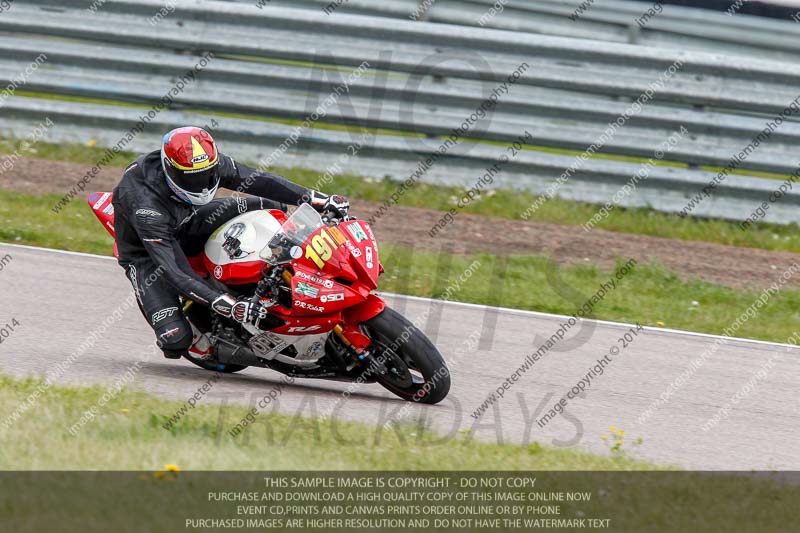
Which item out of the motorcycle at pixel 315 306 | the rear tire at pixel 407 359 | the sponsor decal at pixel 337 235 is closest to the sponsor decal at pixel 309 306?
the motorcycle at pixel 315 306

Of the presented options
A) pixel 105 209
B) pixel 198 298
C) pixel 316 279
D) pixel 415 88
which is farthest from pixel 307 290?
pixel 415 88

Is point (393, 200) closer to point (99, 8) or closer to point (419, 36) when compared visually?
point (419, 36)

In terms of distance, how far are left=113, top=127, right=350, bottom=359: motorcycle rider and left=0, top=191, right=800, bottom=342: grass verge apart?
298 cm

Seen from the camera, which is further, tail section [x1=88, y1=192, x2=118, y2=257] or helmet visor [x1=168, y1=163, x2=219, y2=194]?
tail section [x1=88, y1=192, x2=118, y2=257]

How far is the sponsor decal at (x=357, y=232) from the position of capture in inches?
254

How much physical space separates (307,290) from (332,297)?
0.17 metres

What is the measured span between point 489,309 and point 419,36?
3.96 meters

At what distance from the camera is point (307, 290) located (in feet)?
20.9

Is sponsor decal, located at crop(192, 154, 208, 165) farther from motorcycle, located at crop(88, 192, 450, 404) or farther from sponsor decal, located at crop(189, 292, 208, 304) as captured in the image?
sponsor decal, located at crop(189, 292, 208, 304)

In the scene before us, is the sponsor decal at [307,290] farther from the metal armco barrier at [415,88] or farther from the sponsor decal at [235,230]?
the metal armco barrier at [415,88]

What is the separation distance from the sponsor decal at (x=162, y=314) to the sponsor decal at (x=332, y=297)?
1211 millimetres

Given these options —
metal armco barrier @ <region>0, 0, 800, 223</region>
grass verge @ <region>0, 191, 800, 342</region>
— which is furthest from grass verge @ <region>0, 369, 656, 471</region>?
metal armco barrier @ <region>0, 0, 800, 223</region>

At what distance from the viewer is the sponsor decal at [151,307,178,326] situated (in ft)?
22.7

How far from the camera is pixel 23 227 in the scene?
10789 millimetres
